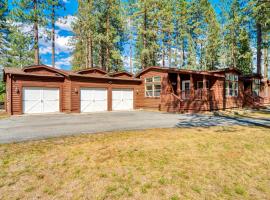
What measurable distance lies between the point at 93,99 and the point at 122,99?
2951mm

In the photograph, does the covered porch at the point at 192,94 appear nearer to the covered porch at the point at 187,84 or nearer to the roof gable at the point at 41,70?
the covered porch at the point at 187,84

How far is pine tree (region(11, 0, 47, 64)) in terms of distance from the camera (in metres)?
18.4

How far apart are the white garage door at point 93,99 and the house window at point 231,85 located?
10970 mm

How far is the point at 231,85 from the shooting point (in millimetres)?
17000

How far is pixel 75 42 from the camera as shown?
32.0 m

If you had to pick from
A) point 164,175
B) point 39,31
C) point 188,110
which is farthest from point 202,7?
point 164,175

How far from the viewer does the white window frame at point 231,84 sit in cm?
1647

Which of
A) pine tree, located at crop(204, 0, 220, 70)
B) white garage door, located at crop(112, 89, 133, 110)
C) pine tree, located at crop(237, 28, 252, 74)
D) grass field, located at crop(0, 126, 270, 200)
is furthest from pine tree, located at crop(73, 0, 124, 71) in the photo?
grass field, located at crop(0, 126, 270, 200)

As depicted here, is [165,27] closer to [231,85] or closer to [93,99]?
[231,85]

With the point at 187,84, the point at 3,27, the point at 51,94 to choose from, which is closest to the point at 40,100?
the point at 51,94

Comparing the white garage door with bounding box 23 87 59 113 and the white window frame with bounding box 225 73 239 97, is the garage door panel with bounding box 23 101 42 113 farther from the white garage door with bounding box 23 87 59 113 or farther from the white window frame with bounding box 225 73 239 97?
the white window frame with bounding box 225 73 239 97

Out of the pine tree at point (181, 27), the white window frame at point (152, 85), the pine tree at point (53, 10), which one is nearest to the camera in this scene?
the white window frame at point (152, 85)

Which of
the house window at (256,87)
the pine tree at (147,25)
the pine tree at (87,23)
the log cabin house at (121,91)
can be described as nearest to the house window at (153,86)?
the log cabin house at (121,91)

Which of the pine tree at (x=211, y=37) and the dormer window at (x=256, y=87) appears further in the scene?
the pine tree at (x=211, y=37)
